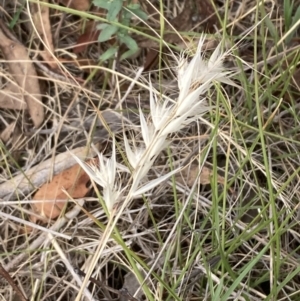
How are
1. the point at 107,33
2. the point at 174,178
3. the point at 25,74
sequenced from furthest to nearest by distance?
the point at 25,74, the point at 107,33, the point at 174,178

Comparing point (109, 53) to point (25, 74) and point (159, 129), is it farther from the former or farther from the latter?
point (159, 129)

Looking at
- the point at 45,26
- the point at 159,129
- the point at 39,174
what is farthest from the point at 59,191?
the point at 159,129

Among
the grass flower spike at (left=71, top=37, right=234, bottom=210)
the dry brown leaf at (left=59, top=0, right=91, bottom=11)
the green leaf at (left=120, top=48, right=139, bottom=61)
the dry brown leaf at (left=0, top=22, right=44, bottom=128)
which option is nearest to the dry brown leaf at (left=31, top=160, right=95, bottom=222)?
the dry brown leaf at (left=0, top=22, right=44, bottom=128)

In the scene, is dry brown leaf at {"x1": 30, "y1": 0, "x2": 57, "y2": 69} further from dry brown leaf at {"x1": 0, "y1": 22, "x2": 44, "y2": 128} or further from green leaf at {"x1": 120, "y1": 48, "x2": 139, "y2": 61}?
green leaf at {"x1": 120, "y1": 48, "x2": 139, "y2": 61}

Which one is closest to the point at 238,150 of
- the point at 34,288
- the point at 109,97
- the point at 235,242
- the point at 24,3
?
the point at 235,242

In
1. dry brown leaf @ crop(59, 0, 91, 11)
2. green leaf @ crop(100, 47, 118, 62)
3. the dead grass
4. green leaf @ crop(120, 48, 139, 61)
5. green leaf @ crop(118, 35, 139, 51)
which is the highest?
dry brown leaf @ crop(59, 0, 91, 11)

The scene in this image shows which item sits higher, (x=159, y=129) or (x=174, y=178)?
(x=159, y=129)
